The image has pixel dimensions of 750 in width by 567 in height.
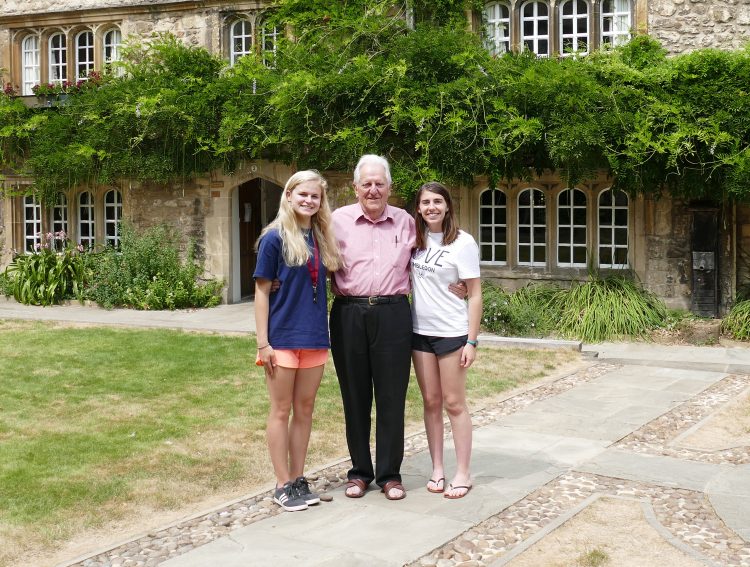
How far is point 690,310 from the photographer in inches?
499

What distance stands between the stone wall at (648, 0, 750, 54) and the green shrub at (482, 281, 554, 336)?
4060mm

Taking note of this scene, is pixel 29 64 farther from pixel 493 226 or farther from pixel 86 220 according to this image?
pixel 493 226

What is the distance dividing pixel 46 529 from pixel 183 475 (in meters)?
1.16

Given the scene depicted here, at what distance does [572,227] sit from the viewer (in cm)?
1356

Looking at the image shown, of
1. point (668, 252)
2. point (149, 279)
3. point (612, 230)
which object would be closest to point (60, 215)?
point (149, 279)

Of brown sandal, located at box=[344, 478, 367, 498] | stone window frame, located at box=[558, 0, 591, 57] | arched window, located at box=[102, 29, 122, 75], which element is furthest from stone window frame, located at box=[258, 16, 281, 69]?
brown sandal, located at box=[344, 478, 367, 498]

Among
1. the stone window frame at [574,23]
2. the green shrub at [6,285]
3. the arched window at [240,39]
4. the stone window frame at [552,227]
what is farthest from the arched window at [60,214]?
the stone window frame at [574,23]

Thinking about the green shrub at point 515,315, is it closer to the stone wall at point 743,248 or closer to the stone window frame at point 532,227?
the stone window frame at point 532,227

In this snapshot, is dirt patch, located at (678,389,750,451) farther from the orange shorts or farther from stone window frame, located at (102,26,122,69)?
stone window frame, located at (102,26,122,69)

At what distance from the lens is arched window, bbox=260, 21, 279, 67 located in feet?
46.7

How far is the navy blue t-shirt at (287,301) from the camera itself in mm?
5105

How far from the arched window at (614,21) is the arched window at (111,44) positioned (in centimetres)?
821

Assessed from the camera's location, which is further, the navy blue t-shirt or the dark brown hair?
the dark brown hair

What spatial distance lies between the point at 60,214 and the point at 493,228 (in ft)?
25.7
